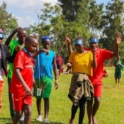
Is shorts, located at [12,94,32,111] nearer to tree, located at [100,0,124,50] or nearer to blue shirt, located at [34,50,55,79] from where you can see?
blue shirt, located at [34,50,55,79]

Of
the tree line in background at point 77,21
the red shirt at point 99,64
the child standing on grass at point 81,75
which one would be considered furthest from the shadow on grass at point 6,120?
the tree line in background at point 77,21

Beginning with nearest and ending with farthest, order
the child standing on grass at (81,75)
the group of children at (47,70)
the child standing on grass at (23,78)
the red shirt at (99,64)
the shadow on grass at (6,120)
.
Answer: the child standing on grass at (23,78) → the group of children at (47,70) → the child standing on grass at (81,75) → the red shirt at (99,64) → the shadow on grass at (6,120)

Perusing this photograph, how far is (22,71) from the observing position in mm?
6074

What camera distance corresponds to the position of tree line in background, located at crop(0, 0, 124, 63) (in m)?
62.8

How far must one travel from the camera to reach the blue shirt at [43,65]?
799 cm

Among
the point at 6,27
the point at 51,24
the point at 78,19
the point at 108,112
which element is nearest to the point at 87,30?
the point at 78,19

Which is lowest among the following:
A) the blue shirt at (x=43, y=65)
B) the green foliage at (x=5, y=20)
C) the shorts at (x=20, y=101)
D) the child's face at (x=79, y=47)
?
the shorts at (x=20, y=101)

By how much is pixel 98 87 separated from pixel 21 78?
7.93ft

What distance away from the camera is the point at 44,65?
7.98 m

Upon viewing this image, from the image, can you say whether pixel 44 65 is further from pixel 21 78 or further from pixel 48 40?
pixel 21 78

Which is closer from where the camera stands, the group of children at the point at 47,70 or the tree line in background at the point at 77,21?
the group of children at the point at 47,70

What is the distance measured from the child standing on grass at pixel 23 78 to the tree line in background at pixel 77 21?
4780cm

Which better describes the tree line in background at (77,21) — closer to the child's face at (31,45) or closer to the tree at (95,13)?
the tree at (95,13)

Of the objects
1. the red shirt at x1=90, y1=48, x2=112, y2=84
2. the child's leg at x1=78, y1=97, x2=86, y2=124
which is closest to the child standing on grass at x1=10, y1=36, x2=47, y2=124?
the child's leg at x1=78, y1=97, x2=86, y2=124
